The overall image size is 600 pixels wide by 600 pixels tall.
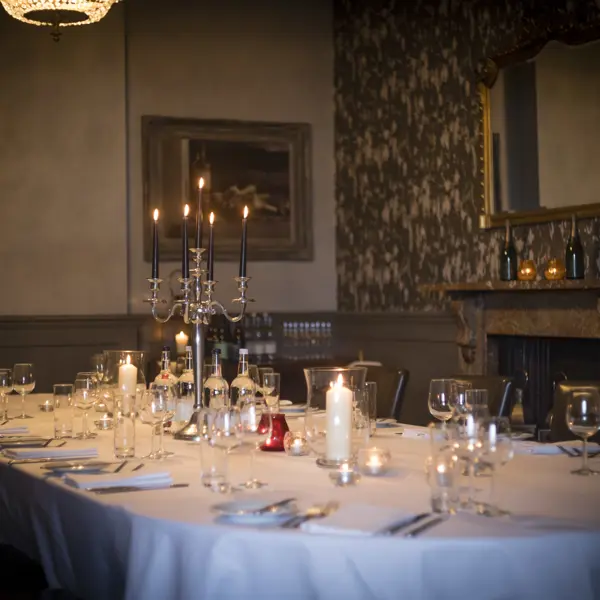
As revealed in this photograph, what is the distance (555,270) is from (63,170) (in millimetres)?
3439

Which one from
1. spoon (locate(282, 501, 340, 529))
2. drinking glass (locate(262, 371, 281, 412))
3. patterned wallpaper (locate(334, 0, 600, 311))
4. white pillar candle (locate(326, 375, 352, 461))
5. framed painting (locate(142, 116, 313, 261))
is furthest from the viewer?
framed painting (locate(142, 116, 313, 261))

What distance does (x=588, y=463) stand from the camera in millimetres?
2688

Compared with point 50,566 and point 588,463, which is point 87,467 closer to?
point 50,566

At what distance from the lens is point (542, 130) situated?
6012 mm

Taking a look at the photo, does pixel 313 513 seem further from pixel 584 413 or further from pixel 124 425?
pixel 124 425

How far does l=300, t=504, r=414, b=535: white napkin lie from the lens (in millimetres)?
1906

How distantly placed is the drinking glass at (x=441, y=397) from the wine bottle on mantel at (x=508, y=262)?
11.0ft

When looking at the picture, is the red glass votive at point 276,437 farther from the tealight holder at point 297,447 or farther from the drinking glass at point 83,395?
the drinking glass at point 83,395

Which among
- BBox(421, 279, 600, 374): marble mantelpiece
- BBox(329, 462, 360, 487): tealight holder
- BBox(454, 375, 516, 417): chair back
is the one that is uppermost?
BBox(421, 279, 600, 374): marble mantelpiece

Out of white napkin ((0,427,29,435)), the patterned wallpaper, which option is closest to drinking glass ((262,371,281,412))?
white napkin ((0,427,29,435))

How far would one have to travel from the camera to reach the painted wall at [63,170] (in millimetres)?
7090

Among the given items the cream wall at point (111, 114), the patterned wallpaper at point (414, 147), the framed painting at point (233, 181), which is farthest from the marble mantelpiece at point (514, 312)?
the cream wall at point (111, 114)

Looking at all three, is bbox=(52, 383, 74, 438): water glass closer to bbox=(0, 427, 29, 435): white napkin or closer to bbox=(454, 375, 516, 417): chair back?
bbox=(0, 427, 29, 435): white napkin

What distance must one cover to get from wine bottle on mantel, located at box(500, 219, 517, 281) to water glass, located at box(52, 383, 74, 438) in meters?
3.47
